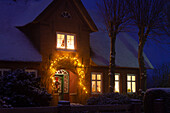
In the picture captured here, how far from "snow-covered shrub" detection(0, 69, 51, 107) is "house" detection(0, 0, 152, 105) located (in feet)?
14.4

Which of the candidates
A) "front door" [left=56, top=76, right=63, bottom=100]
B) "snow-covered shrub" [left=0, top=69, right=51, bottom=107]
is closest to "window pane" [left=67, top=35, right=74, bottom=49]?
"front door" [left=56, top=76, right=63, bottom=100]

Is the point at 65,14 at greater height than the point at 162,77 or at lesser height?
greater

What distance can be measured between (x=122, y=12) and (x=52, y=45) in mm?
6012

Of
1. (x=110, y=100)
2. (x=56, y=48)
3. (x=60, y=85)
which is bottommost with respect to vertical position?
(x=110, y=100)

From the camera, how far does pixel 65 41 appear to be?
76.5 ft

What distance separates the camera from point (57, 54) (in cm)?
2264

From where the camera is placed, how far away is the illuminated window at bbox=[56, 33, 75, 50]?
23095mm

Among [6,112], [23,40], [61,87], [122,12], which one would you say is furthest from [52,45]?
[6,112]

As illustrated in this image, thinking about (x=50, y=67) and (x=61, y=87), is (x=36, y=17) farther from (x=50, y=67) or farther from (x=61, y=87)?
(x=61, y=87)

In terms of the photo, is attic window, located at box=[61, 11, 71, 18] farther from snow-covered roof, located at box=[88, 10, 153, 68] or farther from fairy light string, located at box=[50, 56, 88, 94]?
snow-covered roof, located at box=[88, 10, 153, 68]

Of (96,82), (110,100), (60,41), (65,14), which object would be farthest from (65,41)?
(110,100)

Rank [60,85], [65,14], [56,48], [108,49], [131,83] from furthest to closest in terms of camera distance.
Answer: [131,83], [108,49], [60,85], [65,14], [56,48]

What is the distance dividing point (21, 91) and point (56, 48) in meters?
7.66

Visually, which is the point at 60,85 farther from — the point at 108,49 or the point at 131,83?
the point at 131,83
